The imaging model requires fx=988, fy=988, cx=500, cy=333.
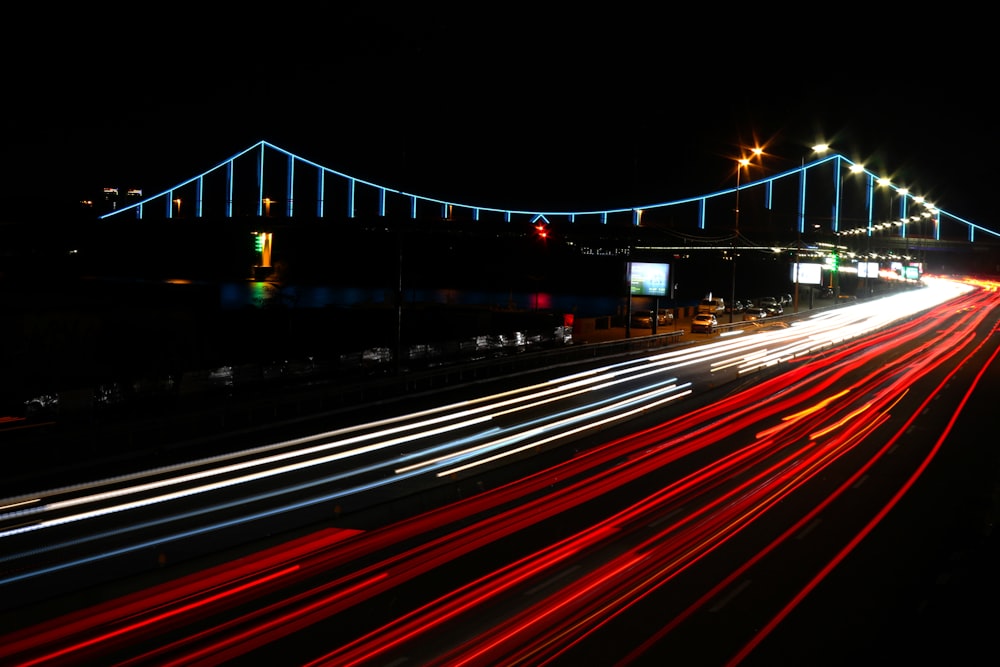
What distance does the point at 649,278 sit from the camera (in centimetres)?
3241

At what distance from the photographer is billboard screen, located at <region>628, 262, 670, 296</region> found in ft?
105

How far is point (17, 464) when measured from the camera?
1218 centimetres

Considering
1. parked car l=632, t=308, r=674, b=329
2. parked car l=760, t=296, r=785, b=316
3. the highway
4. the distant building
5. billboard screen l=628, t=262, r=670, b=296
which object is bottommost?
the highway

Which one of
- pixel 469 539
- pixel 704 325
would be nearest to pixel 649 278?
pixel 704 325

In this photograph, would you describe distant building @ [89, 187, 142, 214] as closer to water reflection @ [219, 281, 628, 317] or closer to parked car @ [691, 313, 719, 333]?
water reflection @ [219, 281, 628, 317]

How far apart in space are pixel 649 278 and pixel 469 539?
2343 cm

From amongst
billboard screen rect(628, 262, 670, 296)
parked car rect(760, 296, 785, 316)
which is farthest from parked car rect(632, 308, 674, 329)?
billboard screen rect(628, 262, 670, 296)

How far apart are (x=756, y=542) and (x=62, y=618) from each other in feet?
21.0

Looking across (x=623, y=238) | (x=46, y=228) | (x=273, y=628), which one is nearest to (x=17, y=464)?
(x=273, y=628)

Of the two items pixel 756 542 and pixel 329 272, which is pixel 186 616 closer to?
pixel 756 542

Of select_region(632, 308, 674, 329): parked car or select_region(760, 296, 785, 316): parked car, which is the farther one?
select_region(760, 296, 785, 316): parked car

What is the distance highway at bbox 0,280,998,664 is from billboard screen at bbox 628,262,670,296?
13099 millimetres

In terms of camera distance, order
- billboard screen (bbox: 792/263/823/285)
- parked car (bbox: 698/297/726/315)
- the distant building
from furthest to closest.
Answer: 1. the distant building
2. parked car (bbox: 698/297/726/315)
3. billboard screen (bbox: 792/263/823/285)

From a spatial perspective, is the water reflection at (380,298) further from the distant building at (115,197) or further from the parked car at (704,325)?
the distant building at (115,197)
